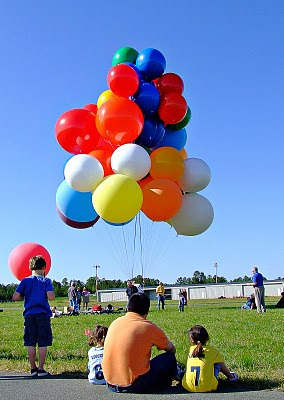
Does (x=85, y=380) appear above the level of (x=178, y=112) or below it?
below

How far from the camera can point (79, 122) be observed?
10320 millimetres

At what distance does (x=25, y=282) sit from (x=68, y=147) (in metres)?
4.59

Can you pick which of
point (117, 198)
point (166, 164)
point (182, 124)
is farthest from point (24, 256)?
point (182, 124)

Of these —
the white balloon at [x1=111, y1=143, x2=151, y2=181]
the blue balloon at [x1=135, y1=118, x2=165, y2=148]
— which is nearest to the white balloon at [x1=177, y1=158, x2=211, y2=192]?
the blue balloon at [x1=135, y1=118, x2=165, y2=148]

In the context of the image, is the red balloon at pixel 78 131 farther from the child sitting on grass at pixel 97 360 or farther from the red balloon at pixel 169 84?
the child sitting on grass at pixel 97 360

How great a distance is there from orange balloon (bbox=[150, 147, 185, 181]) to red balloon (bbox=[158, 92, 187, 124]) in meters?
0.69

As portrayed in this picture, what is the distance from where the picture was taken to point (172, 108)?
10.5m

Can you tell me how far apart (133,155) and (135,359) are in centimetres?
510

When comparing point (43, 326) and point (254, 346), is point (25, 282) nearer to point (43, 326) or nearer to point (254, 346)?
point (43, 326)

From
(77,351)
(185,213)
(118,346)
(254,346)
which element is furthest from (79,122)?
(118,346)

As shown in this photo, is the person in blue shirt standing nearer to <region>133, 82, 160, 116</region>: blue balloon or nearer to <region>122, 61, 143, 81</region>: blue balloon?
<region>133, 82, 160, 116</region>: blue balloon

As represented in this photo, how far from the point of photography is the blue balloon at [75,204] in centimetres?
1027

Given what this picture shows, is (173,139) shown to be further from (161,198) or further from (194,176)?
(161,198)

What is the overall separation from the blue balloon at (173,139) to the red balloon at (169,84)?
847mm
